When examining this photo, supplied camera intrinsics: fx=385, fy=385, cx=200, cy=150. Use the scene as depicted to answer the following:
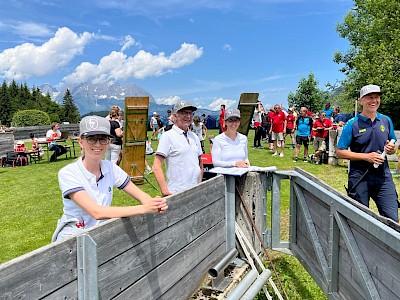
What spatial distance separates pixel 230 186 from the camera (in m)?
4.56

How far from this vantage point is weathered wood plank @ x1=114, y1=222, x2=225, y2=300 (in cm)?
283

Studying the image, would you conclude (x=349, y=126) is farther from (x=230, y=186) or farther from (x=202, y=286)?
(x=202, y=286)

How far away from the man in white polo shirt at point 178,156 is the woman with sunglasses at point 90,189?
1.37m

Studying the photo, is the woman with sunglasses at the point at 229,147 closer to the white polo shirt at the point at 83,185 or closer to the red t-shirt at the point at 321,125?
the white polo shirt at the point at 83,185

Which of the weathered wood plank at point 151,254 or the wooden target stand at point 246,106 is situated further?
the wooden target stand at point 246,106

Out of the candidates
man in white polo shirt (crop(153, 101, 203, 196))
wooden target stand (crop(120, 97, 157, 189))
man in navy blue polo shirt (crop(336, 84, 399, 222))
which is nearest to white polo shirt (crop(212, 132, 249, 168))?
man in white polo shirt (crop(153, 101, 203, 196))

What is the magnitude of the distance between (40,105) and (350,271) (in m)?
105

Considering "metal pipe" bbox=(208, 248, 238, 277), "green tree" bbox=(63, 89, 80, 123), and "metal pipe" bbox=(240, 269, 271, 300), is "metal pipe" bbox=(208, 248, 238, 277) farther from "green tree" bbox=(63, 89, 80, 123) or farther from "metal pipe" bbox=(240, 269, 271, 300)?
"green tree" bbox=(63, 89, 80, 123)

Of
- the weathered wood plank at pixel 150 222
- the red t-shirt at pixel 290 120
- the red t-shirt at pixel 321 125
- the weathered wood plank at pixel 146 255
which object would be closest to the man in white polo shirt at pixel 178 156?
the weathered wood plank at pixel 150 222

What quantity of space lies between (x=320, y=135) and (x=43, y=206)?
975 centimetres

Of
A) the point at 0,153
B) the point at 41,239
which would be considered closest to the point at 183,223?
the point at 41,239

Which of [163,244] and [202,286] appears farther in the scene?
[202,286]

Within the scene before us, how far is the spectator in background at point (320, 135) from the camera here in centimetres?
1379

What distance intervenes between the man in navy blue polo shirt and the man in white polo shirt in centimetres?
172
